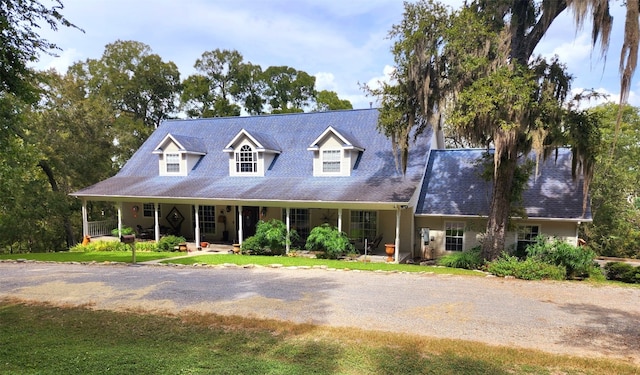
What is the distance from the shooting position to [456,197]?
17.2 meters

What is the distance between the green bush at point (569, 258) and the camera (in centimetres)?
1280

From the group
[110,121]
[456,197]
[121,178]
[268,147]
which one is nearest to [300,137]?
[268,147]

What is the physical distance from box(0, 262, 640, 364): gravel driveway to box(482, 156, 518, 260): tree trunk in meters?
2.54

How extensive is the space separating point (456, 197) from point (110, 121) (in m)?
23.5

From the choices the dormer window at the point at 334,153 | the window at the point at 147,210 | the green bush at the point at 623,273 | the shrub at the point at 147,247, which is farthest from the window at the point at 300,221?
the green bush at the point at 623,273

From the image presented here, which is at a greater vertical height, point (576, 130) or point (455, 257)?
point (576, 130)

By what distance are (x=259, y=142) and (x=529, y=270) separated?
44.7 feet

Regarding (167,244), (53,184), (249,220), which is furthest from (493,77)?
(53,184)

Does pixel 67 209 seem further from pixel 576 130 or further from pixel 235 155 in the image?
pixel 576 130

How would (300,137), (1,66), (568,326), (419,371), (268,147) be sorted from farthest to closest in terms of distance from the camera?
1. (300,137)
2. (268,147)
3. (568,326)
4. (1,66)
5. (419,371)

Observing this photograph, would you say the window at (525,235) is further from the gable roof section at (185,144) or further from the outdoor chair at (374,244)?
the gable roof section at (185,144)

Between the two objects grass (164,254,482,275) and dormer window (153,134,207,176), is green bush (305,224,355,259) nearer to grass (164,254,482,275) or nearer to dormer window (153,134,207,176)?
grass (164,254,482,275)

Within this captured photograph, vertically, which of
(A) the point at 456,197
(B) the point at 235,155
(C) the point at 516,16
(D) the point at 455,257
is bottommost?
(D) the point at 455,257

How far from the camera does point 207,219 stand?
21.0 meters
